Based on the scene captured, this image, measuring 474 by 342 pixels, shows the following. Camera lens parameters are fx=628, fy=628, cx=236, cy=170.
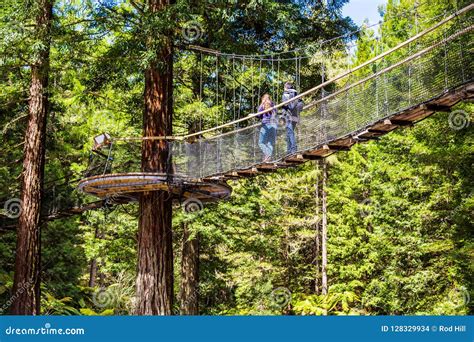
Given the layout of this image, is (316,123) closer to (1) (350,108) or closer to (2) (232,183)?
(1) (350,108)

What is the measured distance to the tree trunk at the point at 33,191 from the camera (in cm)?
932

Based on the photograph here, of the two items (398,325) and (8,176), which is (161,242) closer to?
(398,325)

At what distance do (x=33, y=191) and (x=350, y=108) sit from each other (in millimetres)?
5160

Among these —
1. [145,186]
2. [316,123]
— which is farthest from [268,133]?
[145,186]

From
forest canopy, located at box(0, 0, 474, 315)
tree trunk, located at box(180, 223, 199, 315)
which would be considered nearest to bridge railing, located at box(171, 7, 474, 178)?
forest canopy, located at box(0, 0, 474, 315)

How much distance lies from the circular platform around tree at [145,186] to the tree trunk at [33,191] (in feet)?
4.41

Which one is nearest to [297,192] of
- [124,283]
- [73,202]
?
[124,283]

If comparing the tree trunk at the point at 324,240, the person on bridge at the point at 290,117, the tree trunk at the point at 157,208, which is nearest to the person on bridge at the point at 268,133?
the person on bridge at the point at 290,117

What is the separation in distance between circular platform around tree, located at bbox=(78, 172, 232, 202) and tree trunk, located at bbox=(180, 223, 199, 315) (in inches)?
174

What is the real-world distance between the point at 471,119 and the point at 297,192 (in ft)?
27.6

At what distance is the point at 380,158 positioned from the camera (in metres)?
19.5

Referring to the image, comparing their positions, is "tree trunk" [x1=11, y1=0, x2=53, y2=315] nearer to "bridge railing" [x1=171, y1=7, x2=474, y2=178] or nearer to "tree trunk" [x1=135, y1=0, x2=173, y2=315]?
"tree trunk" [x1=135, y1=0, x2=173, y2=315]

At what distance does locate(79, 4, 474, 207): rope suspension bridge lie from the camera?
633 cm

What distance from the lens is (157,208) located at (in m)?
8.41
